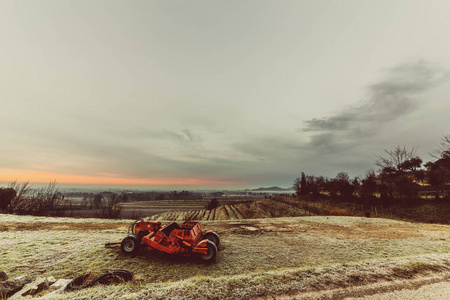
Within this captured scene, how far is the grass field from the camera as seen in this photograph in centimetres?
548

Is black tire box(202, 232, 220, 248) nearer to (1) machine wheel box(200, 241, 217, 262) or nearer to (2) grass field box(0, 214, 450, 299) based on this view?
(2) grass field box(0, 214, 450, 299)

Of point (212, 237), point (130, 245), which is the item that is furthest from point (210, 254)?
point (130, 245)

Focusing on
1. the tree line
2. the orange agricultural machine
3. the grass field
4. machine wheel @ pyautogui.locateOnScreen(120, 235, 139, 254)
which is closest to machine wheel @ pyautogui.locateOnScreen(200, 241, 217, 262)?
the orange agricultural machine

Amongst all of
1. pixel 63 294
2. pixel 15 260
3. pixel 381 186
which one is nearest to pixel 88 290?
pixel 63 294

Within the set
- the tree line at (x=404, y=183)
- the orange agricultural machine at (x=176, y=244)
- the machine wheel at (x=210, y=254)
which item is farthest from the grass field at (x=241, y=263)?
the tree line at (x=404, y=183)

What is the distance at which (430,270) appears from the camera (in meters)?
6.93

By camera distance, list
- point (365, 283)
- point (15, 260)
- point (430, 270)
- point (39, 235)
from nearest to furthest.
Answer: point (365, 283) → point (430, 270) → point (15, 260) → point (39, 235)

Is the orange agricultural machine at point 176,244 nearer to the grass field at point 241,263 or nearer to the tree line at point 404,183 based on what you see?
the grass field at point 241,263

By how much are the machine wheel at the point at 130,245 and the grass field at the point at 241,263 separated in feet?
0.88

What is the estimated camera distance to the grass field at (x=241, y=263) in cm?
548

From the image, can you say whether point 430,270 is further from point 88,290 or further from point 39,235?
point 39,235

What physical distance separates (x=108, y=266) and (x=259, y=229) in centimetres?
1032

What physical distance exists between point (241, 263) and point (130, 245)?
520 cm

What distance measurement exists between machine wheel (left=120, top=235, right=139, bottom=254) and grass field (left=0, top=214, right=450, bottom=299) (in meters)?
0.27
